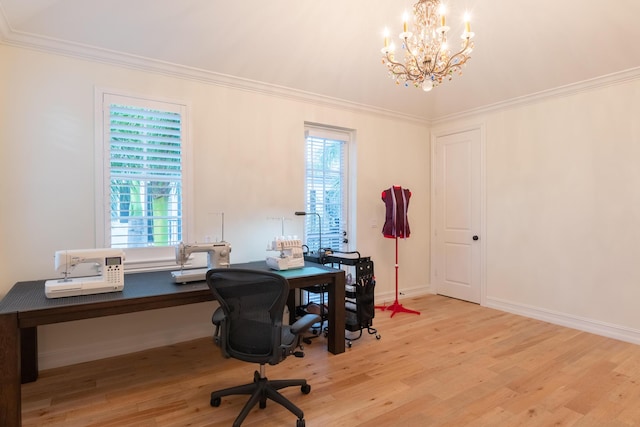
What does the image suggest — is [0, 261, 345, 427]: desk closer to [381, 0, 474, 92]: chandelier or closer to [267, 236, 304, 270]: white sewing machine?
[267, 236, 304, 270]: white sewing machine

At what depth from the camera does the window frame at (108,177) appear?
2.98 m

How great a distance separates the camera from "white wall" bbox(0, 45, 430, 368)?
2.74 metres

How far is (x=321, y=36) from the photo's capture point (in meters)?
3.45

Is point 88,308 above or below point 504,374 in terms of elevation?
above

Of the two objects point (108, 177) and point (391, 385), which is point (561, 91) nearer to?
point (391, 385)

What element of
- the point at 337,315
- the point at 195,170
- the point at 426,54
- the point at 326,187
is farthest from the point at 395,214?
the point at 195,170

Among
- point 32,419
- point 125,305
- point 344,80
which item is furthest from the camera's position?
point 344,80

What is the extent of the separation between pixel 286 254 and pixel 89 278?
5.10 feet

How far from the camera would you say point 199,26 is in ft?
9.91

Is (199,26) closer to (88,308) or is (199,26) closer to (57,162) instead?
(57,162)

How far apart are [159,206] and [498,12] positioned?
12.2ft

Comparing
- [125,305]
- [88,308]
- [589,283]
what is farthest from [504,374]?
[88,308]

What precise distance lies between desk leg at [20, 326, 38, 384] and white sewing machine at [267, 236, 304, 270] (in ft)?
6.27

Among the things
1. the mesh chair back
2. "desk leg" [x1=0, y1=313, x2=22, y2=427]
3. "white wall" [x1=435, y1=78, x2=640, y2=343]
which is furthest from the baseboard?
"desk leg" [x1=0, y1=313, x2=22, y2=427]
